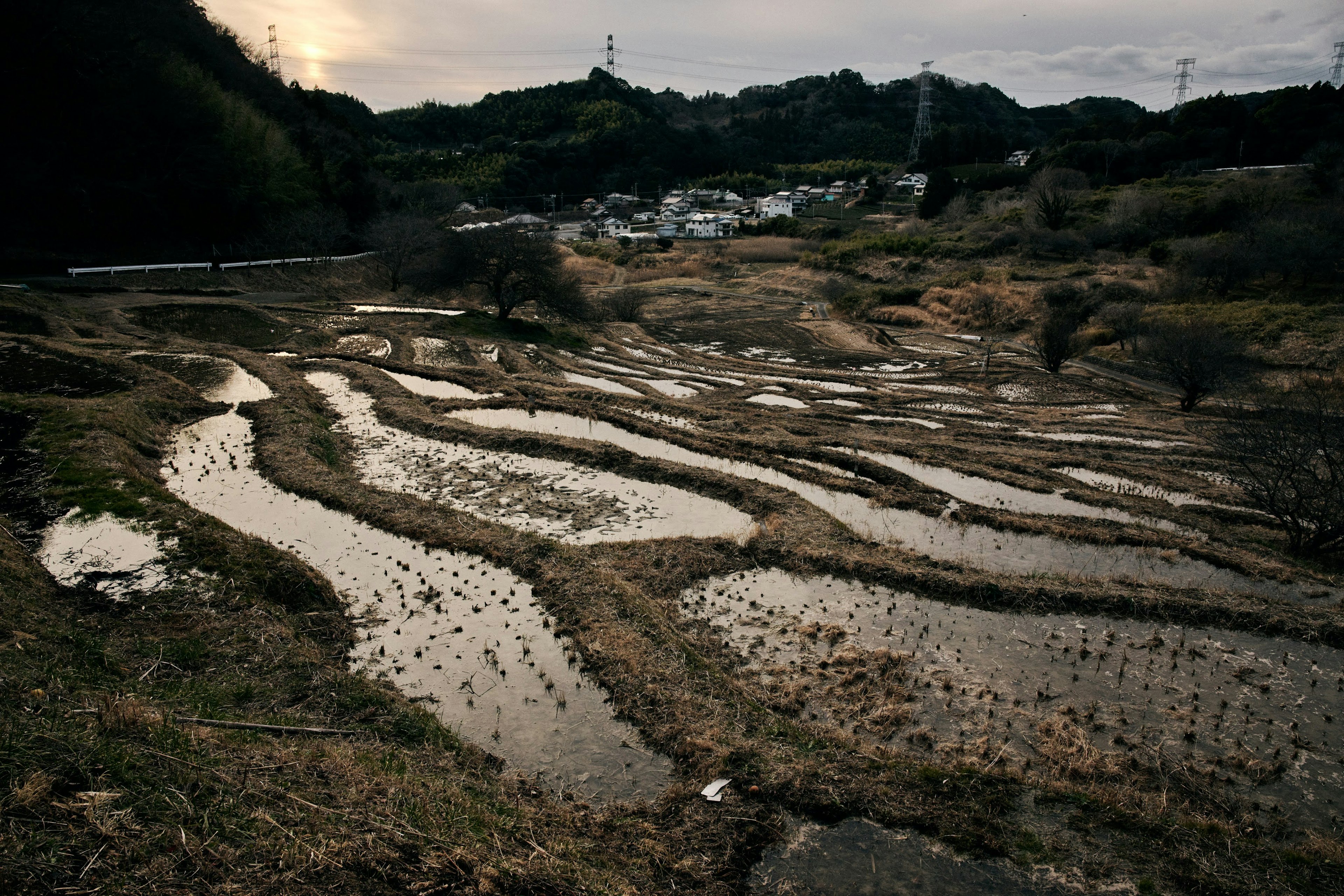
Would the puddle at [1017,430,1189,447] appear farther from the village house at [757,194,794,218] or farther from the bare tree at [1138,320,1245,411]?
the village house at [757,194,794,218]

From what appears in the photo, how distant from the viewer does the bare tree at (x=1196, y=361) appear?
30.9 meters

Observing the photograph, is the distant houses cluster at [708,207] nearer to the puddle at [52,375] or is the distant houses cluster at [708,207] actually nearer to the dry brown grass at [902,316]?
the dry brown grass at [902,316]

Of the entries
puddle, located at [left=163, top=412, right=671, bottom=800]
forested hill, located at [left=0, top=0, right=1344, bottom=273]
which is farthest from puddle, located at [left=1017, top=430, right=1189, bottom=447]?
forested hill, located at [left=0, top=0, right=1344, bottom=273]

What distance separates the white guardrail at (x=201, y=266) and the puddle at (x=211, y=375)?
15.3m

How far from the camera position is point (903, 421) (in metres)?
27.3

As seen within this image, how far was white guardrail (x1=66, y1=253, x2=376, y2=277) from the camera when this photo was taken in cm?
3569

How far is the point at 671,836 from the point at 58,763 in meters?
5.16

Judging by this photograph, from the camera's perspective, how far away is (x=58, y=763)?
18.3 feet

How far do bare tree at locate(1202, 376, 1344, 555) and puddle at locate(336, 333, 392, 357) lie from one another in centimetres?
2918

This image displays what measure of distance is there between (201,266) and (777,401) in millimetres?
34532

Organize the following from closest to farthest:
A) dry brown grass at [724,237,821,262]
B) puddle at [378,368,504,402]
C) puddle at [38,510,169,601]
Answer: puddle at [38,510,169,601]
puddle at [378,368,504,402]
dry brown grass at [724,237,821,262]

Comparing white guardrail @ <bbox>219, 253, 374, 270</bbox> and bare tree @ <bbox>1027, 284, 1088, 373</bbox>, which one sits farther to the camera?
white guardrail @ <bbox>219, 253, 374, 270</bbox>

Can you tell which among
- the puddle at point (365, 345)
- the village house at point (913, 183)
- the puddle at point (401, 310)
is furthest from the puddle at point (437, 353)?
the village house at point (913, 183)

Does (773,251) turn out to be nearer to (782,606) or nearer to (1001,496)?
(1001,496)
